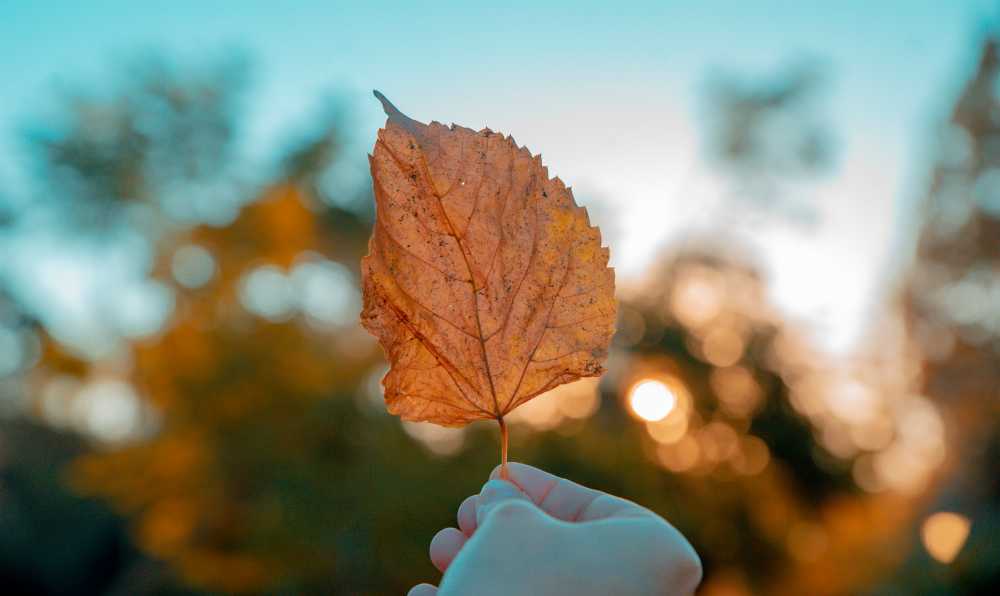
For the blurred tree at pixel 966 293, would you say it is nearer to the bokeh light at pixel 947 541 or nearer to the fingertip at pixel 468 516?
the bokeh light at pixel 947 541

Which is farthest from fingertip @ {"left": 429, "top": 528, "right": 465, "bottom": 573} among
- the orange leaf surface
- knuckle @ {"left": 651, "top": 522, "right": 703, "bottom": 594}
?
knuckle @ {"left": 651, "top": 522, "right": 703, "bottom": 594}

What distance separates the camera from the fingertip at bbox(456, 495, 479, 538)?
1258mm

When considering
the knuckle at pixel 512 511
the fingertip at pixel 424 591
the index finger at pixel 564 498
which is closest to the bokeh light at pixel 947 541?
the index finger at pixel 564 498

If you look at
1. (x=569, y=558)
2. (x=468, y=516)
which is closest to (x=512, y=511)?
(x=569, y=558)

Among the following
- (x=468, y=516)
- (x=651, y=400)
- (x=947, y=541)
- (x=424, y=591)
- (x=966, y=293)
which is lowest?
(x=424, y=591)

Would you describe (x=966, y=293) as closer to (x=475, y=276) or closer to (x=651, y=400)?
(x=651, y=400)

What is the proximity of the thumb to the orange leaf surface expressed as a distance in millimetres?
127

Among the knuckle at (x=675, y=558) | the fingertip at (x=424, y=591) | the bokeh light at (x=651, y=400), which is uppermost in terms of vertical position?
the bokeh light at (x=651, y=400)

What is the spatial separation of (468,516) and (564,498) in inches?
6.0

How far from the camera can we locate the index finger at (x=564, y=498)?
119 centimetres

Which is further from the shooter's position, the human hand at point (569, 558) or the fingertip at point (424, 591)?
the fingertip at point (424, 591)

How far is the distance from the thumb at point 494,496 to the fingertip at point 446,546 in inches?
3.2

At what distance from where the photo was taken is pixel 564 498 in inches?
50.4

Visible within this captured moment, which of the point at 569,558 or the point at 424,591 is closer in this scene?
the point at 569,558
